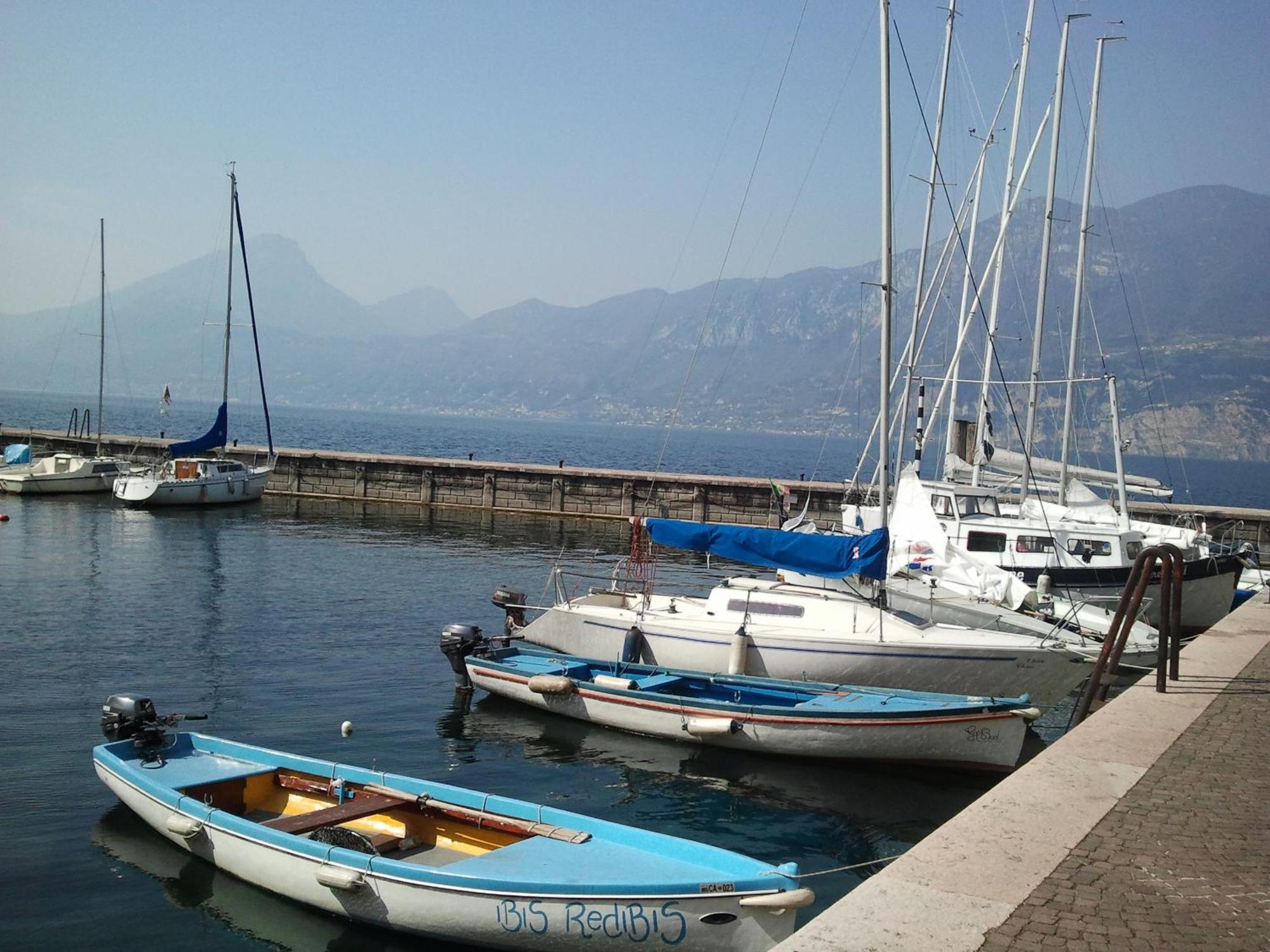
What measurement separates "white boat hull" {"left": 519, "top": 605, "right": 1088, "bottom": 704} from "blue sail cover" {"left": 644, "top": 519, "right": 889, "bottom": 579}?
3.92 feet

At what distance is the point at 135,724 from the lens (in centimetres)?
1288

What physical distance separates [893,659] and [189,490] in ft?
123

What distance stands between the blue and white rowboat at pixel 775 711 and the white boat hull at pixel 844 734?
0.04 ft

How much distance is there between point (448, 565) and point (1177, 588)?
24162mm

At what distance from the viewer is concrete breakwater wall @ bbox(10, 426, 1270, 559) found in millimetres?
49375

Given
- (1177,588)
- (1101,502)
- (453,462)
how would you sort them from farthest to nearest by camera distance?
(453,462) → (1101,502) → (1177,588)

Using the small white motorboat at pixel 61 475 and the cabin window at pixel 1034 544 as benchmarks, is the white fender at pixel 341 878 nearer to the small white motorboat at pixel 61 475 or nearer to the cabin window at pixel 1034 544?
the cabin window at pixel 1034 544

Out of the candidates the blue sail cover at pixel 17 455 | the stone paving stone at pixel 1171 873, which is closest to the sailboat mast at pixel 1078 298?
the stone paving stone at pixel 1171 873

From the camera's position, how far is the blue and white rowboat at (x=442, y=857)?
8836 mm

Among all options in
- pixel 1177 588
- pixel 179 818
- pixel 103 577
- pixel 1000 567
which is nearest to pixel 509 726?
pixel 179 818

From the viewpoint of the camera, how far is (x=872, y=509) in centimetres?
2864

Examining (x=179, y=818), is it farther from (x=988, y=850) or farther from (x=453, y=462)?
(x=453, y=462)

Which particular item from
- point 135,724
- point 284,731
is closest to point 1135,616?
point 284,731

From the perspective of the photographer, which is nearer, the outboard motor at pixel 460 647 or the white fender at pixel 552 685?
the white fender at pixel 552 685
